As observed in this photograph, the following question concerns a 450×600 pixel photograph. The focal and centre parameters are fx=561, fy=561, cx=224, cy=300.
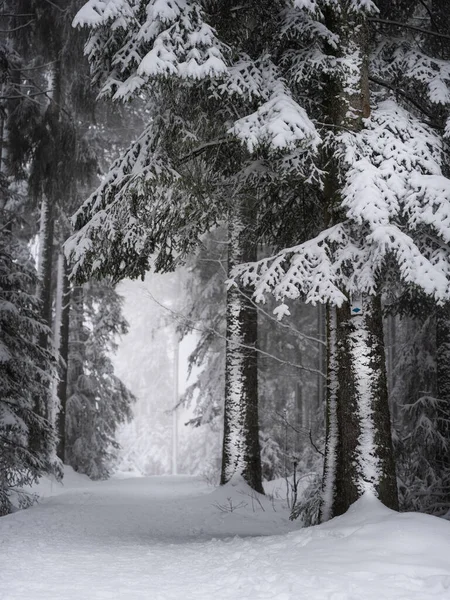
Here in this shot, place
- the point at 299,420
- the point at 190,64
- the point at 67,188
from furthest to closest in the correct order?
the point at 299,420 < the point at 67,188 < the point at 190,64

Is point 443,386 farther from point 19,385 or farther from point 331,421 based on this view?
point 19,385

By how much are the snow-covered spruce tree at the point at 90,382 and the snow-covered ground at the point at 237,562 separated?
425 inches

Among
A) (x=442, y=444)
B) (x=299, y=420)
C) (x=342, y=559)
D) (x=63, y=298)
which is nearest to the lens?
(x=342, y=559)

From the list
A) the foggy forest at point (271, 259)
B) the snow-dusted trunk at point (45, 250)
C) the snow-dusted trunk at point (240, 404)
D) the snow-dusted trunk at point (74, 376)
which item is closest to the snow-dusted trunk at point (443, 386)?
the foggy forest at point (271, 259)

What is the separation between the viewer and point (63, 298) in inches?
656

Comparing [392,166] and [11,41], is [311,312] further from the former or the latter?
[392,166]

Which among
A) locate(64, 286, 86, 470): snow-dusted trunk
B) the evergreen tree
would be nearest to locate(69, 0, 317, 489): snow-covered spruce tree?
the evergreen tree

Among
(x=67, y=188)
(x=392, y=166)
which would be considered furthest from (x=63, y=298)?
Result: (x=392, y=166)

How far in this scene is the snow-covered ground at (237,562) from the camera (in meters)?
3.70

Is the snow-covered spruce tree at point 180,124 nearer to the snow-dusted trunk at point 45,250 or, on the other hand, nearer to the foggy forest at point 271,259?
the foggy forest at point 271,259

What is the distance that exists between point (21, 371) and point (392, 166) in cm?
695

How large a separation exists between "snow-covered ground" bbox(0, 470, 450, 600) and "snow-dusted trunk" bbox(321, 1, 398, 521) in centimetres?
32

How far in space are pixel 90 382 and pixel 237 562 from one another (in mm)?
14339

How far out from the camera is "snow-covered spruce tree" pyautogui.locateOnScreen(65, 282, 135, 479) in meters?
18.1
